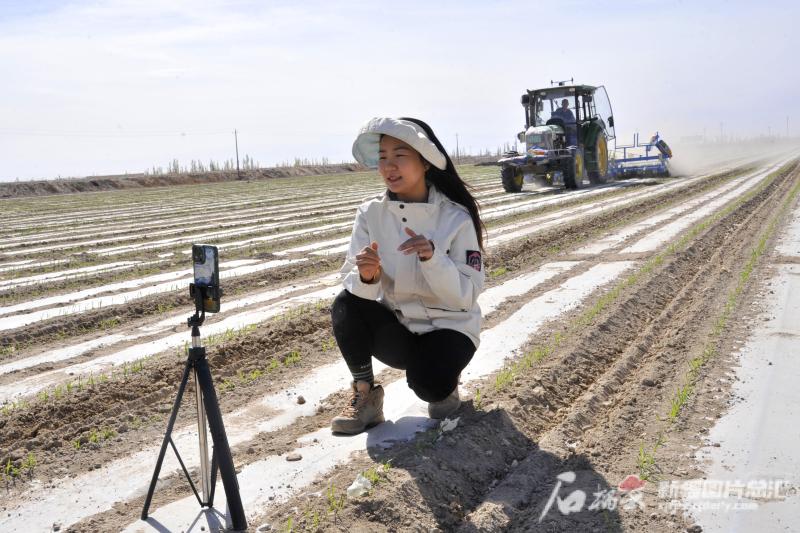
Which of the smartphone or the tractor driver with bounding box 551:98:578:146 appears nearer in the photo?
the smartphone

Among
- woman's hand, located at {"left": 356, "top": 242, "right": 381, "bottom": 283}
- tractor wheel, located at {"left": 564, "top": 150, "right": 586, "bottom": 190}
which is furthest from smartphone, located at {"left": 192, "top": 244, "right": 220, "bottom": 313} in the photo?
tractor wheel, located at {"left": 564, "top": 150, "right": 586, "bottom": 190}

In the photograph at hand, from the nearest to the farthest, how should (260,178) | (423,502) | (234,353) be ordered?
(423,502)
(234,353)
(260,178)

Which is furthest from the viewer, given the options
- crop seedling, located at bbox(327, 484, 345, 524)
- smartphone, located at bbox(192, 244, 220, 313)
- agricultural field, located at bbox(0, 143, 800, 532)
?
agricultural field, located at bbox(0, 143, 800, 532)

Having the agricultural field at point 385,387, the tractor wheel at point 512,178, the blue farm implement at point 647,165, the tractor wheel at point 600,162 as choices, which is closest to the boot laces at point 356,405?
the agricultural field at point 385,387

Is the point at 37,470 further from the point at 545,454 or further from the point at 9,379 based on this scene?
the point at 545,454

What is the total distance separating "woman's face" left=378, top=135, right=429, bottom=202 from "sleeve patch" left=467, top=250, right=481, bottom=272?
404mm

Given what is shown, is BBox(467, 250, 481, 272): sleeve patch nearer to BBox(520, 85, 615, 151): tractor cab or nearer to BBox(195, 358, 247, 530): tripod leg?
BBox(195, 358, 247, 530): tripod leg

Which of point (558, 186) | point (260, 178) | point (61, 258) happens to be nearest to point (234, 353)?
point (61, 258)

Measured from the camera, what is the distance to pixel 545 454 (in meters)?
3.51

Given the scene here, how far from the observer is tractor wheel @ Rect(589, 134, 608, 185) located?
69.9 feet

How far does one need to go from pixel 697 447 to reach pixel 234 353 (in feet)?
9.85

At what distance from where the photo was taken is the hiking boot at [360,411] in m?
3.77

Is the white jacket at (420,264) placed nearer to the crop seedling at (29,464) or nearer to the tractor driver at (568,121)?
the crop seedling at (29,464)

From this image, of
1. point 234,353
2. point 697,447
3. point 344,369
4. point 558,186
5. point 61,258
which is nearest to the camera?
point 697,447
